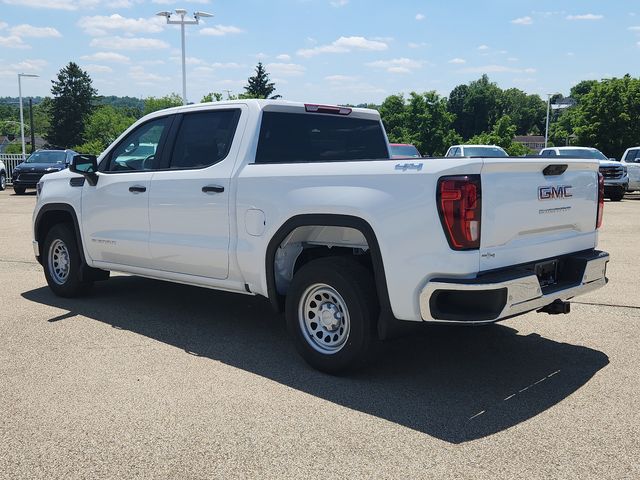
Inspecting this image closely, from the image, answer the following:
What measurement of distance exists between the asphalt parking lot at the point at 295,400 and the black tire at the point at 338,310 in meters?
0.19

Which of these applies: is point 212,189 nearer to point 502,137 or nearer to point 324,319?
point 324,319

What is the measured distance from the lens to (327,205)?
174 inches

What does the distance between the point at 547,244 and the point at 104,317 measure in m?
4.15

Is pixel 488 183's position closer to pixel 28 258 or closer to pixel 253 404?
pixel 253 404

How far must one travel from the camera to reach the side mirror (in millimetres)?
6410

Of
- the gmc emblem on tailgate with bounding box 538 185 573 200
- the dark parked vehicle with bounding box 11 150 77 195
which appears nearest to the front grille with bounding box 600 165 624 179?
the gmc emblem on tailgate with bounding box 538 185 573 200

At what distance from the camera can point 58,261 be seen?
23.8 feet

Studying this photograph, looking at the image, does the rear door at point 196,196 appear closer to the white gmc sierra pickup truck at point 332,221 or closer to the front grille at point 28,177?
the white gmc sierra pickup truck at point 332,221

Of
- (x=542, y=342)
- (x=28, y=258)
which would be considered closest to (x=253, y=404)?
(x=542, y=342)

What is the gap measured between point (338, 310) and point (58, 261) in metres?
4.02

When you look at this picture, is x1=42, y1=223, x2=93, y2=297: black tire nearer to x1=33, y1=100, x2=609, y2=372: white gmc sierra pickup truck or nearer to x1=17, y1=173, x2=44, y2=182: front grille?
x1=33, y1=100, x2=609, y2=372: white gmc sierra pickup truck

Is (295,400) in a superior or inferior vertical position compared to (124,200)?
inferior

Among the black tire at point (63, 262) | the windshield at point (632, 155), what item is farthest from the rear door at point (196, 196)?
the windshield at point (632, 155)

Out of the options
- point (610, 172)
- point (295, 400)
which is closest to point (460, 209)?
point (295, 400)
